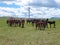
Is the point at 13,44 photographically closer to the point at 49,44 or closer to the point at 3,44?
the point at 3,44

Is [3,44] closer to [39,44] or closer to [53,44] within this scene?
[39,44]

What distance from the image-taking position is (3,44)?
17.1 meters

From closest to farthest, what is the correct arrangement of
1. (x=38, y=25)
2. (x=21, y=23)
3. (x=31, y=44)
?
(x=31, y=44) < (x=38, y=25) < (x=21, y=23)

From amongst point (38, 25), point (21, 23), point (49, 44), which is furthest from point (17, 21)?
point (49, 44)

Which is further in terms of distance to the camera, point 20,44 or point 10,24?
point 10,24

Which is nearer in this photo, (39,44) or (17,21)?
(39,44)

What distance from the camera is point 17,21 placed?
45.1 meters

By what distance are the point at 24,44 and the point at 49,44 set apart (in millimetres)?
2116

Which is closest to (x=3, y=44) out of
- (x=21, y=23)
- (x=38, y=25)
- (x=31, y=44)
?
(x=31, y=44)

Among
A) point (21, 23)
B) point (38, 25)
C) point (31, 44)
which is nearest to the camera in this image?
point (31, 44)

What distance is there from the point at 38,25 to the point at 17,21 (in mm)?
10283

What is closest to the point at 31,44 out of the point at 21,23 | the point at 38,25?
the point at 38,25

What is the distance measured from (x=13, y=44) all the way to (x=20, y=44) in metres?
0.57

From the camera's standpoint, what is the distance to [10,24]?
1822 inches
